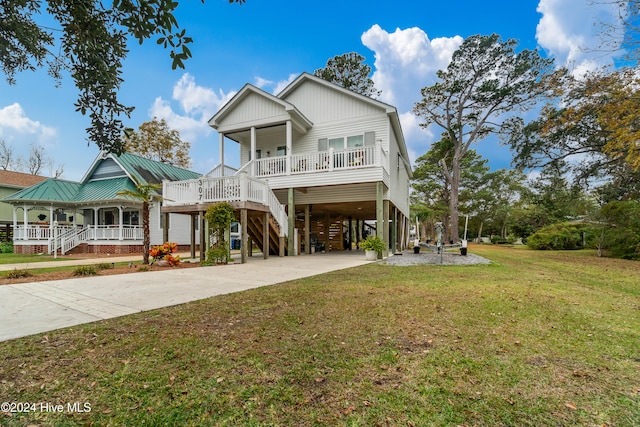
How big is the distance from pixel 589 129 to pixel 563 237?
32.9 ft

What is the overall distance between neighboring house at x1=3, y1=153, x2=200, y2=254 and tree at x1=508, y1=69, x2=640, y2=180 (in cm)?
2161

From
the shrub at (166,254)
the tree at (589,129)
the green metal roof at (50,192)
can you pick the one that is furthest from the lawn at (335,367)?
the green metal roof at (50,192)

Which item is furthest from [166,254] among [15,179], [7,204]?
[15,179]

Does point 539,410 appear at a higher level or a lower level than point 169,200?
lower

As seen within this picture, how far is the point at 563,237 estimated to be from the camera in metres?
22.9

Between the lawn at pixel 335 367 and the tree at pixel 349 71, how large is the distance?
1062 inches

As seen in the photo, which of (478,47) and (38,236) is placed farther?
(478,47)

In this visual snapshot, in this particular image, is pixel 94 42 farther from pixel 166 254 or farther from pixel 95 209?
pixel 95 209

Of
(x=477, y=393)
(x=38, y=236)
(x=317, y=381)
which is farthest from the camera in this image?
(x=38, y=236)

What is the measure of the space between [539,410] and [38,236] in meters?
24.4

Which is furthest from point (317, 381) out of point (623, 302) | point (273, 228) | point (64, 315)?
point (273, 228)

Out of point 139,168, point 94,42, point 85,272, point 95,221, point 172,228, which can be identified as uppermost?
point 139,168

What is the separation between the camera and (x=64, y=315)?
3910mm

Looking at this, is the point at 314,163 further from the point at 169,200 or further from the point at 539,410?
the point at 539,410
